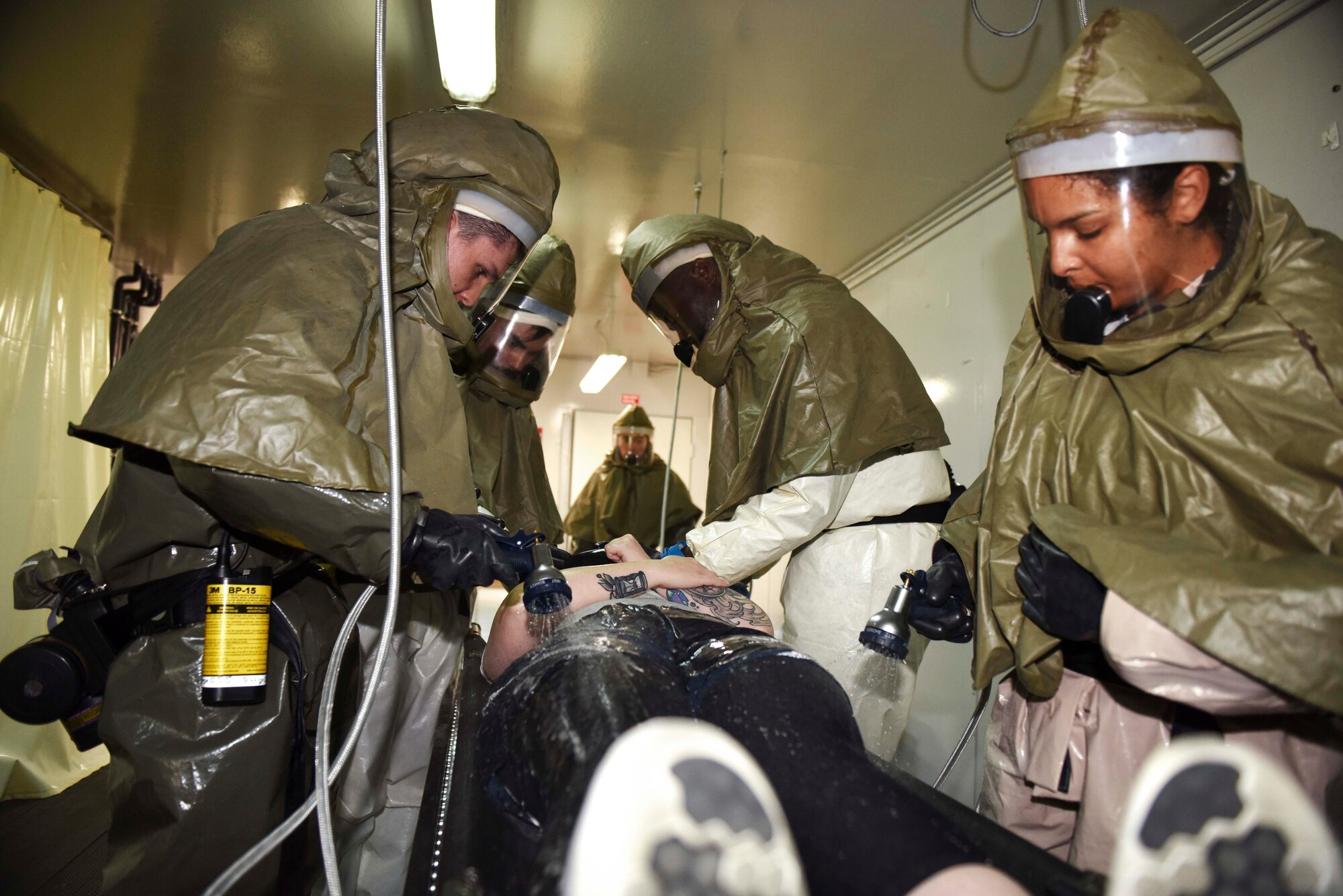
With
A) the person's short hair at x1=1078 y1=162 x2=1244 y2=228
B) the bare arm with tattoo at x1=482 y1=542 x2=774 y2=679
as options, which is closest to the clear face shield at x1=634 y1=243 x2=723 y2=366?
the bare arm with tattoo at x1=482 y1=542 x2=774 y2=679

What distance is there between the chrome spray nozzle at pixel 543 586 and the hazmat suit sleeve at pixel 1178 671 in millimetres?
918

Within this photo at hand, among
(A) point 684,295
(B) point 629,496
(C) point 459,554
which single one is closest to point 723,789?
(C) point 459,554

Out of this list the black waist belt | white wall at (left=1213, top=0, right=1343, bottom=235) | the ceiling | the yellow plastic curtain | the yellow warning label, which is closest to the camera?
the yellow warning label

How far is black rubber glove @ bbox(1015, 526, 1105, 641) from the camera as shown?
1107mm

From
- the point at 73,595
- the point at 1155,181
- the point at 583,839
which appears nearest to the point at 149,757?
the point at 73,595

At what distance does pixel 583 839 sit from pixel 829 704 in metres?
0.58

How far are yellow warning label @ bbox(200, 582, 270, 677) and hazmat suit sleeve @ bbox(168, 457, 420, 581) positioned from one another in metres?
0.11

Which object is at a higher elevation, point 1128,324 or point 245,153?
point 245,153

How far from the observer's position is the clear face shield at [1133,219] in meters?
1.12

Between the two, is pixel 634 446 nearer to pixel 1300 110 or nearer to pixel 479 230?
pixel 479 230

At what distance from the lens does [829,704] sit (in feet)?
3.69

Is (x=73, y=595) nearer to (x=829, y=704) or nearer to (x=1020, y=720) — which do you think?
(x=829, y=704)

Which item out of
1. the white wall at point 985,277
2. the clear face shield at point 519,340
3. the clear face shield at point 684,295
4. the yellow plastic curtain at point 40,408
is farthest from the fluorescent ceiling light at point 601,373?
the clear face shield at point 684,295

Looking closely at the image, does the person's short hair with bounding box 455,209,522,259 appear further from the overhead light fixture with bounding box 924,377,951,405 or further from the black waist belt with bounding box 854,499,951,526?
the overhead light fixture with bounding box 924,377,951,405
